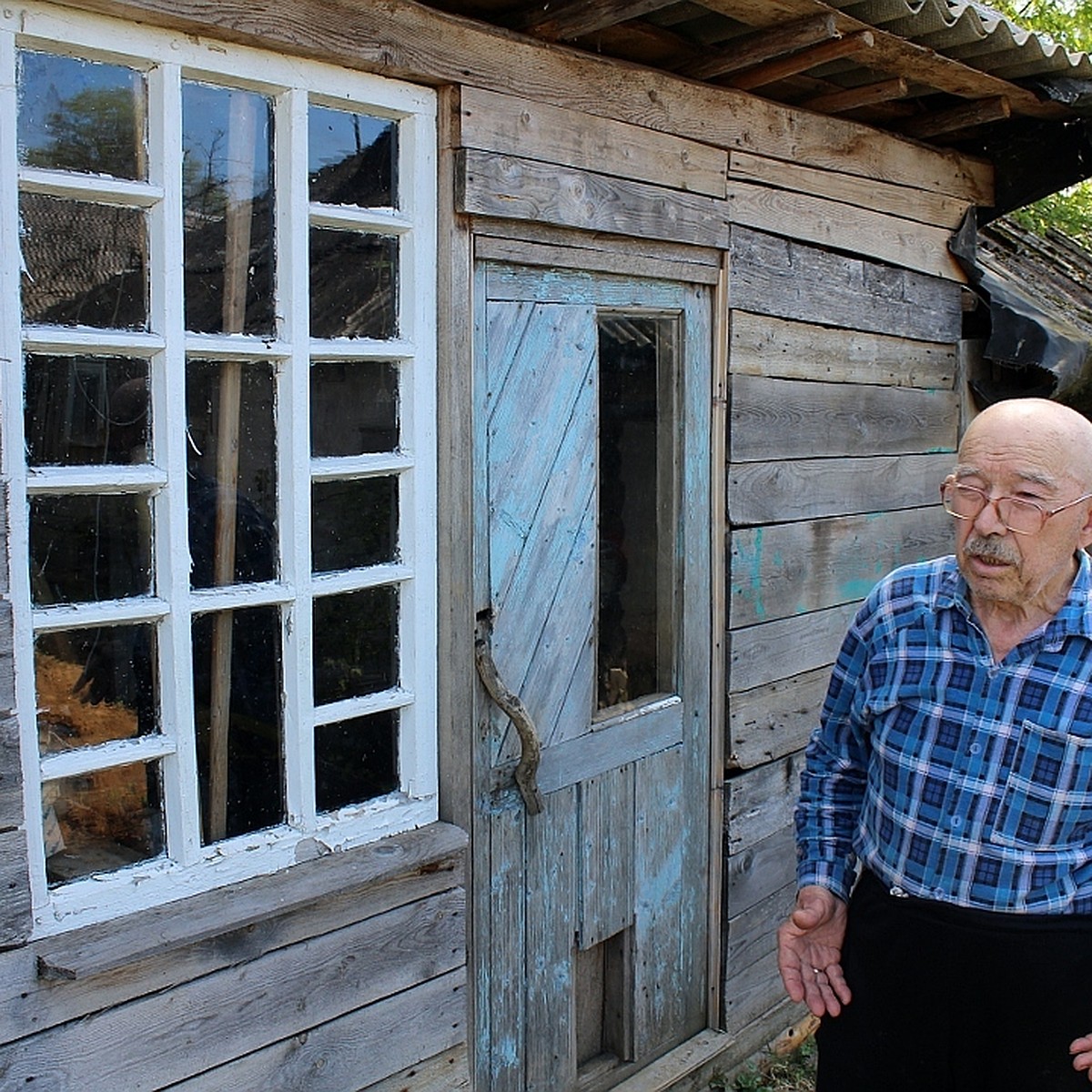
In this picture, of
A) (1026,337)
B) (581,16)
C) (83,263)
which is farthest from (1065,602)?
(1026,337)

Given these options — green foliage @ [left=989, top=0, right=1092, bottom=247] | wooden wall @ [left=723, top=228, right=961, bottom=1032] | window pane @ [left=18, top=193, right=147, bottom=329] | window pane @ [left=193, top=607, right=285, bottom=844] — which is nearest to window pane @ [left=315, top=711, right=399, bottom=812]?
window pane @ [left=193, top=607, right=285, bottom=844]

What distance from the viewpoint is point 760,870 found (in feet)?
13.4

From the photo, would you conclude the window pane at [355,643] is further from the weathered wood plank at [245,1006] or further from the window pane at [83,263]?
the window pane at [83,263]

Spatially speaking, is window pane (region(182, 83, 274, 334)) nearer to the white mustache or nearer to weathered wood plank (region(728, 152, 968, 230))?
the white mustache

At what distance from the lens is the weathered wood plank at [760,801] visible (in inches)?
154

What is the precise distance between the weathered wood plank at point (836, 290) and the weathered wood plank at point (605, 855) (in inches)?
58.6

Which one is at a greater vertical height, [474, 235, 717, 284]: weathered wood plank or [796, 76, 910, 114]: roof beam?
[796, 76, 910, 114]: roof beam

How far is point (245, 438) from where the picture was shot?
2.55m

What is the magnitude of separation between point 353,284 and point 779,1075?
3048 millimetres

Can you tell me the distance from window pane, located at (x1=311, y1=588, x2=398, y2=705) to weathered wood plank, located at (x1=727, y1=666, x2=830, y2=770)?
55.2 inches

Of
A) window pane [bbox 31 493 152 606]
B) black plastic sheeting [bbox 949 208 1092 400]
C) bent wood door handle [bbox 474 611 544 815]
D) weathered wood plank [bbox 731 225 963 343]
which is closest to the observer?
window pane [bbox 31 493 152 606]

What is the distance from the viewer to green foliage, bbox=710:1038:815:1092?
3996 mm

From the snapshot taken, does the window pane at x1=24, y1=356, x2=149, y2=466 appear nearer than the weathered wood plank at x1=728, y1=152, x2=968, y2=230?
Yes

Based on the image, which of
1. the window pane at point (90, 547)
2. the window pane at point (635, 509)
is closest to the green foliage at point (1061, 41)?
the window pane at point (635, 509)
